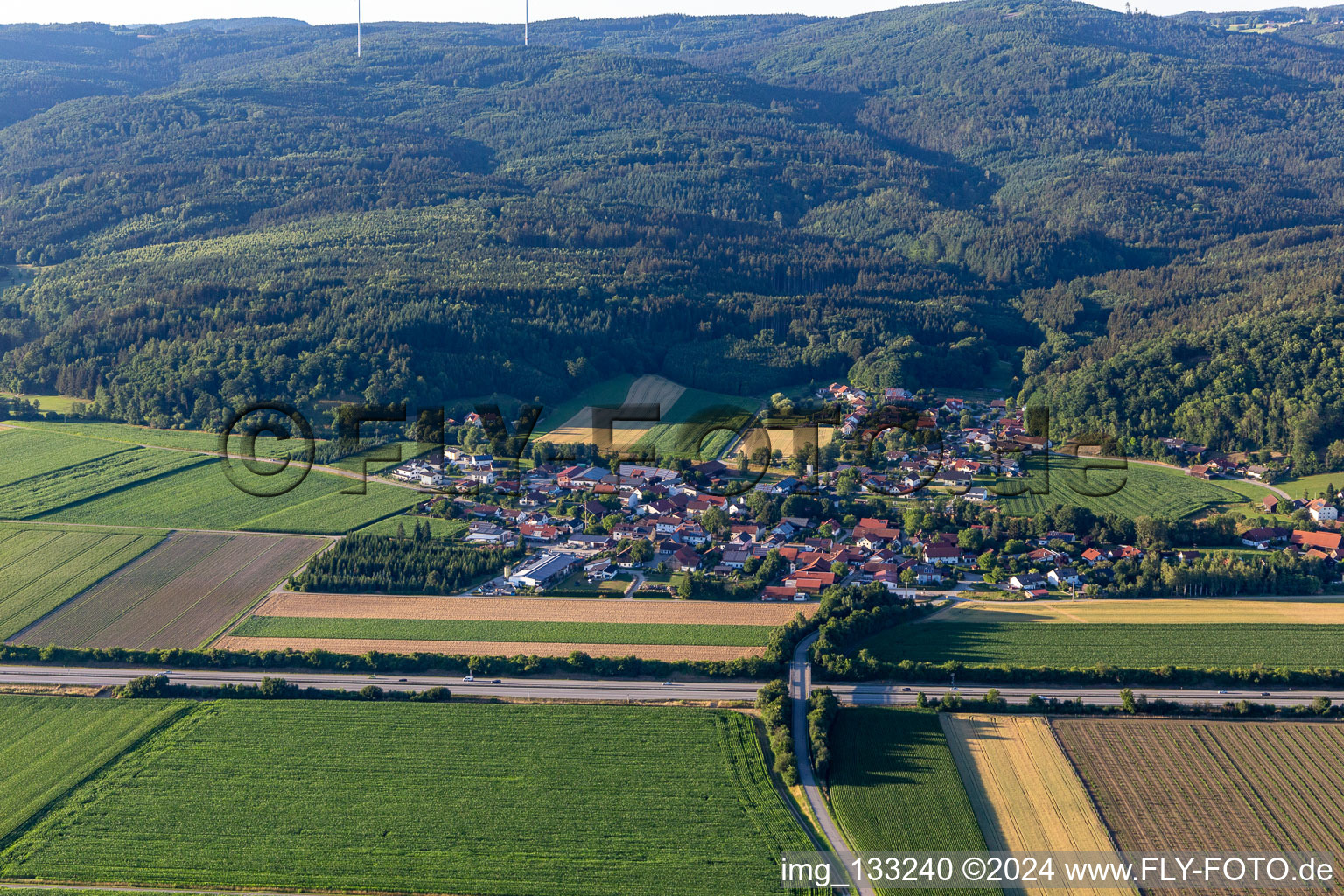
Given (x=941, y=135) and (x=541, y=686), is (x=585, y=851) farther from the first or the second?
(x=941, y=135)

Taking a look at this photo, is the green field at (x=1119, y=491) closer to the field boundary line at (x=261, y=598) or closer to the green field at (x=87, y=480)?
the field boundary line at (x=261, y=598)

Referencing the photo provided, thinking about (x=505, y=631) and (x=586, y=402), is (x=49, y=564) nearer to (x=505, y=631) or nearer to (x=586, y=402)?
(x=505, y=631)

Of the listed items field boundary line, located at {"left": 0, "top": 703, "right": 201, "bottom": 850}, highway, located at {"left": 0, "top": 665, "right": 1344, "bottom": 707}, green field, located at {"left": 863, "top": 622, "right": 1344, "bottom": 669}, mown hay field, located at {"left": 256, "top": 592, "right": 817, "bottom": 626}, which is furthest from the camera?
mown hay field, located at {"left": 256, "top": 592, "right": 817, "bottom": 626}

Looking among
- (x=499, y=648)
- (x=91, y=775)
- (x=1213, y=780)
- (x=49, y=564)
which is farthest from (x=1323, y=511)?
(x=49, y=564)

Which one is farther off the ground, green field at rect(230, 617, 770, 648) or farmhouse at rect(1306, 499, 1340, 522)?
farmhouse at rect(1306, 499, 1340, 522)

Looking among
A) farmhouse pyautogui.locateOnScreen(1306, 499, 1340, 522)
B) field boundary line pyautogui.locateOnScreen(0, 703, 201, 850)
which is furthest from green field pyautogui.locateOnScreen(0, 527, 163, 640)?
farmhouse pyautogui.locateOnScreen(1306, 499, 1340, 522)

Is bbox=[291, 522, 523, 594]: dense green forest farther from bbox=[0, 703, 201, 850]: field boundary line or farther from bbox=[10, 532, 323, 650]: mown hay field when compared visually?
bbox=[0, 703, 201, 850]: field boundary line

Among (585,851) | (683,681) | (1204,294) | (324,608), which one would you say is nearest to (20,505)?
(324,608)
